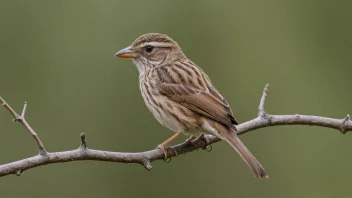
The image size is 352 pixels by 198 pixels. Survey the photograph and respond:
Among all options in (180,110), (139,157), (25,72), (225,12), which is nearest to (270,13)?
(225,12)

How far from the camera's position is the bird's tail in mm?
8055

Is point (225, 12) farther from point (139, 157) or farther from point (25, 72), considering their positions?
point (139, 157)

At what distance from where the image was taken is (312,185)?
14.8m

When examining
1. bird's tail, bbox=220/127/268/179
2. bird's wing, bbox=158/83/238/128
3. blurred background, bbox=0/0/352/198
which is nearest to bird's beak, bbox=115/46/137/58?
bird's wing, bbox=158/83/238/128

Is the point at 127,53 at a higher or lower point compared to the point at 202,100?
higher

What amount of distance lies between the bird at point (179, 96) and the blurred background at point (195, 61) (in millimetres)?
4212

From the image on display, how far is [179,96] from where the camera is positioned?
9.13m

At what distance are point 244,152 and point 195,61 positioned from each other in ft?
25.9

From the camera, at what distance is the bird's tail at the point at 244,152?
805cm

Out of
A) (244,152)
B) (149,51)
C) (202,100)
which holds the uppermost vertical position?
(149,51)

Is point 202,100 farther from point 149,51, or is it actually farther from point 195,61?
point 195,61

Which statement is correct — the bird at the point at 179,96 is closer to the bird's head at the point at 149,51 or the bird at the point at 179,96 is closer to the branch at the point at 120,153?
→ the bird's head at the point at 149,51

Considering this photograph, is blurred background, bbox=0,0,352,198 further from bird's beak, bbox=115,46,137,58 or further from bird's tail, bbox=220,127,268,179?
bird's tail, bbox=220,127,268,179

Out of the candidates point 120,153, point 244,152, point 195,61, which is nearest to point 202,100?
point 244,152
